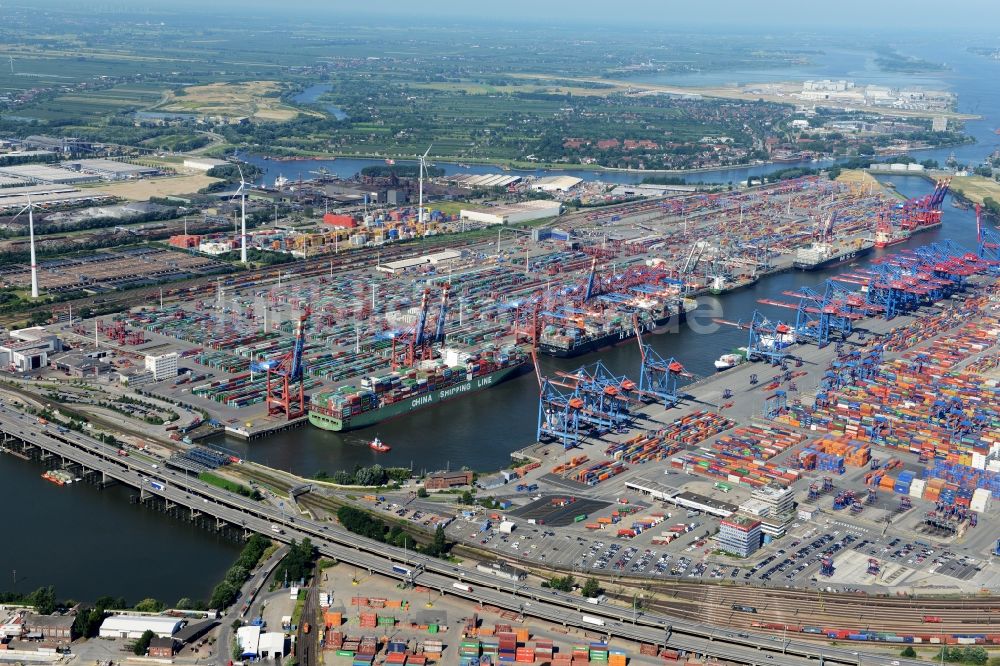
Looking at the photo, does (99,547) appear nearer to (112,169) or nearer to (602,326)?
(602,326)

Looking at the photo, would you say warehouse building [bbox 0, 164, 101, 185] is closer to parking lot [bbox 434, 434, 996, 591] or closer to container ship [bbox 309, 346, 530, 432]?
container ship [bbox 309, 346, 530, 432]

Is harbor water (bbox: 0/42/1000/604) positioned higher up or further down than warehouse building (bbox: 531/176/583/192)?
further down

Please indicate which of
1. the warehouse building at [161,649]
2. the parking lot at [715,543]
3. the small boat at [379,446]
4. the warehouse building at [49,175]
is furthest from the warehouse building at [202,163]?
the warehouse building at [161,649]

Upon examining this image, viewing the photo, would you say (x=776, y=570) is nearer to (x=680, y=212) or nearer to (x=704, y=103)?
(x=680, y=212)

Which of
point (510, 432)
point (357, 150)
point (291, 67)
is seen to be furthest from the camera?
point (291, 67)

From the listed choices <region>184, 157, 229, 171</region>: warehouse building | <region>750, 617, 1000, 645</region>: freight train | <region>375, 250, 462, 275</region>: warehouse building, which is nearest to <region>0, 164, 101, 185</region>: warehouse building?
<region>184, 157, 229, 171</region>: warehouse building

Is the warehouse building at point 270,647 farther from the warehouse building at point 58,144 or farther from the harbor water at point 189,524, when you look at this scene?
the warehouse building at point 58,144

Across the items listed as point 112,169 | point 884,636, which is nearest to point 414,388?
point 884,636

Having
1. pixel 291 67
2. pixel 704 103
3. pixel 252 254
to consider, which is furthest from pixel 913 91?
pixel 252 254
